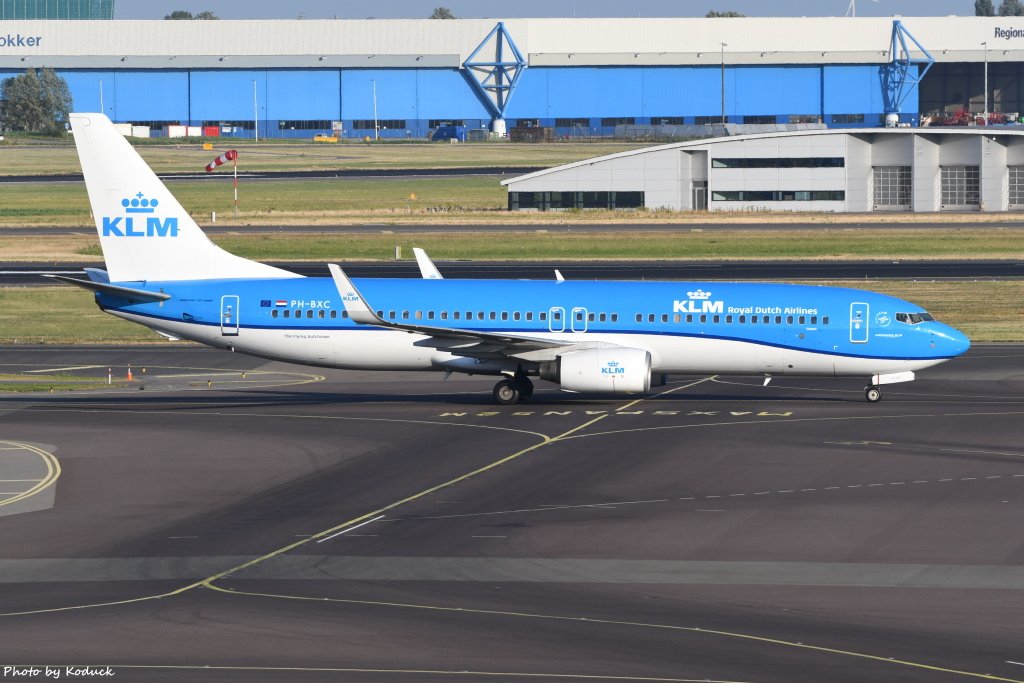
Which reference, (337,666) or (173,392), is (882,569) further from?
(173,392)

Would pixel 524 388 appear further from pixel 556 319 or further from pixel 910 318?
pixel 910 318

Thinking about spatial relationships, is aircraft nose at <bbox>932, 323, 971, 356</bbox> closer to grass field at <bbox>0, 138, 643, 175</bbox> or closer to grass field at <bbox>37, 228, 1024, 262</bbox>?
grass field at <bbox>37, 228, 1024, 262</bbox>

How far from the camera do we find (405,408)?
49.0 meters

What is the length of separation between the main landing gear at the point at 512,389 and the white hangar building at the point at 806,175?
78.0m

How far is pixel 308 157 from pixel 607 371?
474 ft

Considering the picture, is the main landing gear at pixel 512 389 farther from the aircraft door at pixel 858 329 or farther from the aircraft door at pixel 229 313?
the aircraft door at pixel 858 329

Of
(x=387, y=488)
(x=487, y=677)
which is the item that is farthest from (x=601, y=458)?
(x=487, y=677)

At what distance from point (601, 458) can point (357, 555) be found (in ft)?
37.6

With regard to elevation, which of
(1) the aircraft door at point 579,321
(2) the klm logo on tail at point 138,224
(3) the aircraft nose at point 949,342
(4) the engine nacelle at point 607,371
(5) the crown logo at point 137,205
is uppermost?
(5) the crown logo at point 137,205

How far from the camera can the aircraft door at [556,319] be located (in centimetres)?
4853

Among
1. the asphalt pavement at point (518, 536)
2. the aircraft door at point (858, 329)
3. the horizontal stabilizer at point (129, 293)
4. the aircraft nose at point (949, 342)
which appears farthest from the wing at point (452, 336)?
the aircraft nose at point (949, 342)

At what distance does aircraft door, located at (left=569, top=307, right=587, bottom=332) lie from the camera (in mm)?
48469

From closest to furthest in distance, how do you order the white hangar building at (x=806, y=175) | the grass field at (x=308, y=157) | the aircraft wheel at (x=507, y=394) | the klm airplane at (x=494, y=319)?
the klm airplane at (x=494, y=319)
the aircraft wheel at (x=507, y=394)
the white hangar building at (x=806, y=175)
the grass field at (x=308, y=157)

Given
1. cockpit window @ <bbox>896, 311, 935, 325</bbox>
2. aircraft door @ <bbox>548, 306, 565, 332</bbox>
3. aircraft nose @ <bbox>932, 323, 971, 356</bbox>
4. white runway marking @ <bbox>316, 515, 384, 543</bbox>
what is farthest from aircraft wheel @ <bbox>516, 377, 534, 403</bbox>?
white runway marking @ <bbox>316, 515, 384, 543</bbox>
